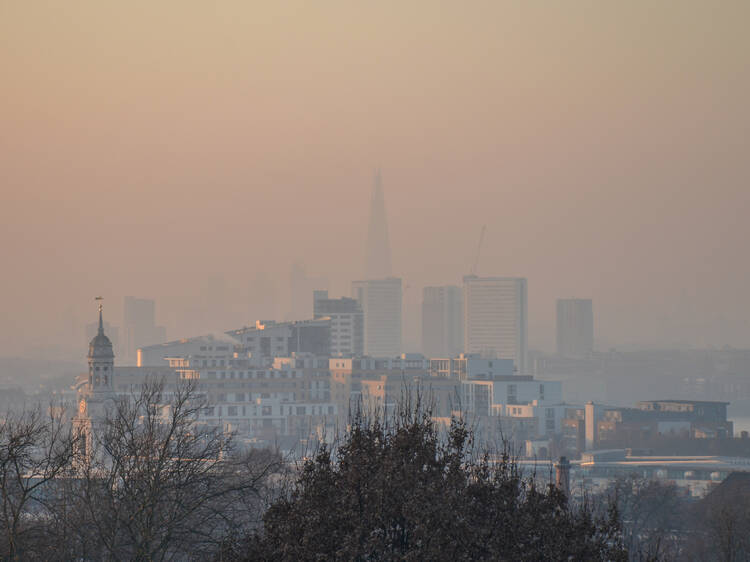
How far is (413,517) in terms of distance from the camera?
66.6ft

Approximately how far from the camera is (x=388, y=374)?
568 ft

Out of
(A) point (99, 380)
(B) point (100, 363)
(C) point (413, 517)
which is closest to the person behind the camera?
(C) point (413, 517)

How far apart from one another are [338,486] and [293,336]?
7033 inches

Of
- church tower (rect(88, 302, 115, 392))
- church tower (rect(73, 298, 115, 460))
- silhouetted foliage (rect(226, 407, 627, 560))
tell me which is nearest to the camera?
silhouetted foliage (rect(226, 407, 627, 560))

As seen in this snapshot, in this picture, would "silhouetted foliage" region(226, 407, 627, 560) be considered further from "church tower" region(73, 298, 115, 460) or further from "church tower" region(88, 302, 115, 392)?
"church tower" region(88, 302, 115, 392)

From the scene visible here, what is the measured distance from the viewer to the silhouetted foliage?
20250 mm

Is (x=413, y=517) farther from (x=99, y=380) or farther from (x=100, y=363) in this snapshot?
(x=99, y=380)

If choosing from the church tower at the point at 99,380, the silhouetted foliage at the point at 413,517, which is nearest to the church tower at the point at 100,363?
the church tower at the point at 99,380

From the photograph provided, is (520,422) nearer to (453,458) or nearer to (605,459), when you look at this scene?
(605,459)

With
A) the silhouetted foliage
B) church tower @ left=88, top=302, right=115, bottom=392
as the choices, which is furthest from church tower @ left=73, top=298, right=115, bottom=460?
the silhouetted foliage

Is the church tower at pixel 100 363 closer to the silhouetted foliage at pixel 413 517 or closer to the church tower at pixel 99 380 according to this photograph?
the church tower at pixel 99 380

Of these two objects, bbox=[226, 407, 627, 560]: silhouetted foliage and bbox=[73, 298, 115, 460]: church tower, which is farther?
bbox=[73, 298, 115, 460]: church tower

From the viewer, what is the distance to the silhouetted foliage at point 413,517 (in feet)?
66.4

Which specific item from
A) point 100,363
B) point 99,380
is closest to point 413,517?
point 100,363
